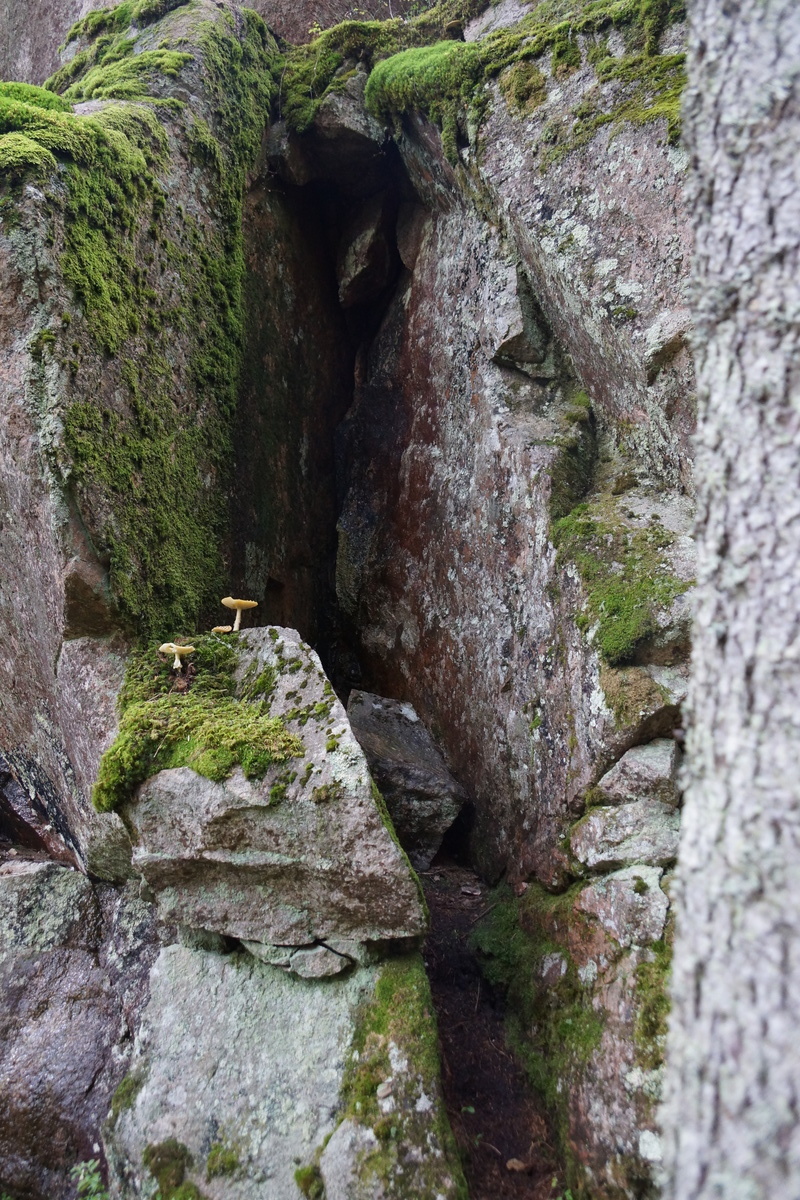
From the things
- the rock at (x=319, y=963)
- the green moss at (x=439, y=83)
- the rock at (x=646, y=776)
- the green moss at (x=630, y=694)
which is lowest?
the rock at (x=319, y=963)

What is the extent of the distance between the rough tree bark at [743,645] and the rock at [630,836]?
2210mm

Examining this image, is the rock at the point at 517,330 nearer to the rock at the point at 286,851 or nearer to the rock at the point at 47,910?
the rock at the point at 286,851

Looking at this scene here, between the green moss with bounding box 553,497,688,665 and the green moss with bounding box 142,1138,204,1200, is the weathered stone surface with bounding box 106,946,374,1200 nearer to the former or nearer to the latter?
the green moss with bounding box 142,1138,204,1200

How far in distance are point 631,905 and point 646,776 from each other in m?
0.71

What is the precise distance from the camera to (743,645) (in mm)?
1969

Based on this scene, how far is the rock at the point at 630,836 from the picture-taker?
13.3 ft

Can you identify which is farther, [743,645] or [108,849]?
[108,849]

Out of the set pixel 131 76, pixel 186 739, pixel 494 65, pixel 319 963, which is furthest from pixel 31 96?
pixel 319 963

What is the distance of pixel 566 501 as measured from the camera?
5.46m

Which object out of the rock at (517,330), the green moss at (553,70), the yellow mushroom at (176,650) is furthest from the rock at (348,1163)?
the green moss at (553,70)

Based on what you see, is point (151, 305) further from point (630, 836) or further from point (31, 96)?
point (630, 836)

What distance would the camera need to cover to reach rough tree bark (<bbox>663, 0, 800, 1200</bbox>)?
172cm

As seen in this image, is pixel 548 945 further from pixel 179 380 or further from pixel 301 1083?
pixel 179 380

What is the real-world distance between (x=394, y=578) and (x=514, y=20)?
16.6ft
